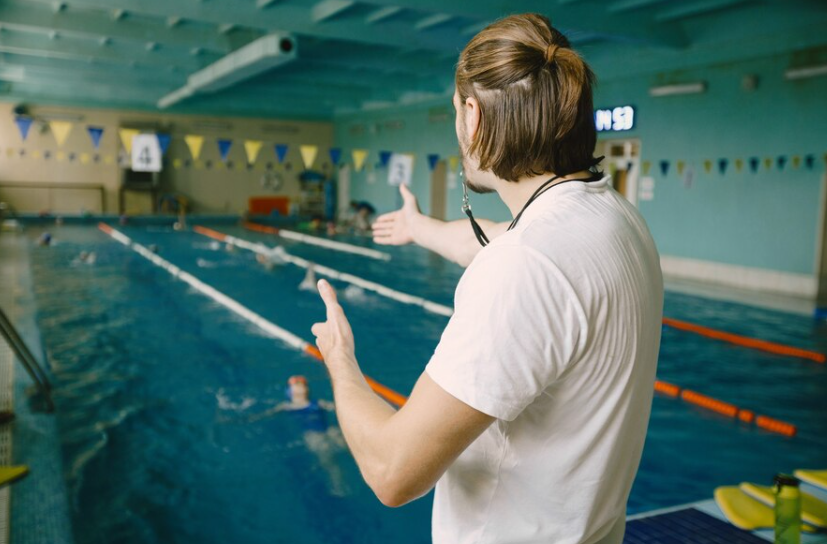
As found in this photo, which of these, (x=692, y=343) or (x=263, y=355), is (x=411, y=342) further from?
(x=692, y=343)

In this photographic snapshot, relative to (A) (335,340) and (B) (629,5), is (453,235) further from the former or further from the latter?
(B) (629,5)

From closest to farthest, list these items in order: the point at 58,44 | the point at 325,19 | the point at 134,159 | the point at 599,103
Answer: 1. the point at 325,19
2. the point at 58,44
3. the point at 599,103
4. the point at 134,159

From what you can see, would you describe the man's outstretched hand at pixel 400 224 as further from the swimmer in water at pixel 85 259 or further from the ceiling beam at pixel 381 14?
the swimmer in water at pixel 85 259

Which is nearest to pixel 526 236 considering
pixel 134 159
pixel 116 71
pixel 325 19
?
pixel 325 19

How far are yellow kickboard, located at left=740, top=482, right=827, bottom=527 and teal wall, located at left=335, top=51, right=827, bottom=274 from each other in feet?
23.8

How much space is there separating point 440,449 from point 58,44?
41.7 ft

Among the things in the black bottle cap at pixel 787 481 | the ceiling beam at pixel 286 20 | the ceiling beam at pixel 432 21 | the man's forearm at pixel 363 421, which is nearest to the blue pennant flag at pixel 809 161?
the ceiling beam at pixel 286 20

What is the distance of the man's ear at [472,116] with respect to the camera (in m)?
0.88

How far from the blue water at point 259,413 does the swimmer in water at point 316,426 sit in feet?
0.05

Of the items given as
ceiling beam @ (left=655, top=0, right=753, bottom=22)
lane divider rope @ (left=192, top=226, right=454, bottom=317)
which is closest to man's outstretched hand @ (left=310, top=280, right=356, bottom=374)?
lane divider rope @ (left=192, top=226, right=454, bottom=317)

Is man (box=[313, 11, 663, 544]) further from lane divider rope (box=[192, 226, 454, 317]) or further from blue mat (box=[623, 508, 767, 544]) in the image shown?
lane divider rope (box=[192, 226, 454, 317])

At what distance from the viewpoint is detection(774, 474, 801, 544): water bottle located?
1.92m

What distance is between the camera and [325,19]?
9102mm

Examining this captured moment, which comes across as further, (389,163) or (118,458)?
(389,163)
